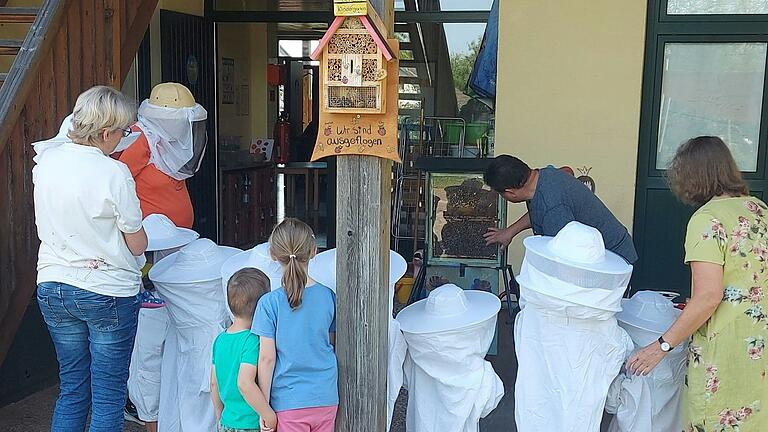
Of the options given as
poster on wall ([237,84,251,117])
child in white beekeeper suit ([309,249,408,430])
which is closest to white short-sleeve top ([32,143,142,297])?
child in white beekeeper suit ([309,249,408,430])

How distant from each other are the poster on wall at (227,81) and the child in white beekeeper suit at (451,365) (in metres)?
5.10

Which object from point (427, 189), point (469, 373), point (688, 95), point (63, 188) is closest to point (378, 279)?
point (469, 373)

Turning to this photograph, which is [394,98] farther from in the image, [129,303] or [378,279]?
[129,303]

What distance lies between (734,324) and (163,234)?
7.49 ft

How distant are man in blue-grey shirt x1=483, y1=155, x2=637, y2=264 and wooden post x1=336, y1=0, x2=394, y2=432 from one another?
97cm

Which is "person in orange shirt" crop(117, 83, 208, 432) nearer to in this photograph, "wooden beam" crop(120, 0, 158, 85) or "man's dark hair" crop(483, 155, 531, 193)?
"wooden beam" crop(120, 0, 158, 85)

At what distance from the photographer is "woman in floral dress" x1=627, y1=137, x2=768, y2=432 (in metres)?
2.47

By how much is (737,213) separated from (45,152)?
2413 mm

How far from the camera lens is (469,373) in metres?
2.74

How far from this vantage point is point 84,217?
2.60 metres

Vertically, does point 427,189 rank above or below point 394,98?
below

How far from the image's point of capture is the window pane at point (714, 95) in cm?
502

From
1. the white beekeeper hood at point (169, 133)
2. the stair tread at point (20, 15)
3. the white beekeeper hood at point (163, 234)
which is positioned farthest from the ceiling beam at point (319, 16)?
the white beekeeper hood at point (163, 234)

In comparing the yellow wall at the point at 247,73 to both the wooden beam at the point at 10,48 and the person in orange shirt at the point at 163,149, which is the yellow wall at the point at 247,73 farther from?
the person in orange shirt at the point at 163,149
